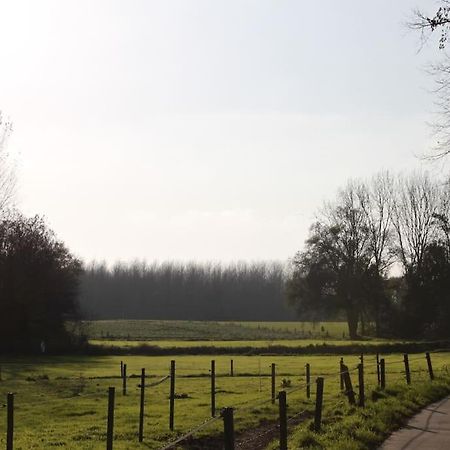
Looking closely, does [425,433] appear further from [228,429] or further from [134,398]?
[134,398]

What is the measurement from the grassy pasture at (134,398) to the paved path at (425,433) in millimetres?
2054

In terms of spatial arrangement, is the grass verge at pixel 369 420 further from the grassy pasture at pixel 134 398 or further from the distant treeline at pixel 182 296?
the distant treeline at pixel 182 296

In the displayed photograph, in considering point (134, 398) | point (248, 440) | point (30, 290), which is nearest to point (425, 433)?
point (248, 440)

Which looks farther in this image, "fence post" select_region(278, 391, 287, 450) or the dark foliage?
the dark foliage

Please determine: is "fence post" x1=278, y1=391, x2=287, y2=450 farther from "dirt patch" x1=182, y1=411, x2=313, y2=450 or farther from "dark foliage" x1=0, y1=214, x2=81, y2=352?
"dark foliage" x1=0, y1=214, x2=81, y2=352

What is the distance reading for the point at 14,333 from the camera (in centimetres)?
6812

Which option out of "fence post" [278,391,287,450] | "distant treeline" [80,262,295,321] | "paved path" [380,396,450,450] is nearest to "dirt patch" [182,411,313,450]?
"paved path" [380,396,450,450]

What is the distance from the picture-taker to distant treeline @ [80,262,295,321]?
169500mm

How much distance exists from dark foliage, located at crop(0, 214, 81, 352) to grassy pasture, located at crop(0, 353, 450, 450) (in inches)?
555

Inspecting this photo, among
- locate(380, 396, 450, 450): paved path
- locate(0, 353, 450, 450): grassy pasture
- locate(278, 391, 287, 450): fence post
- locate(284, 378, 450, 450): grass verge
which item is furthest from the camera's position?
locate(0, 353, 450, 450): grassy pasture

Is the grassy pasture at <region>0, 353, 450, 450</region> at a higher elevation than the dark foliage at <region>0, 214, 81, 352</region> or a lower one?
lower

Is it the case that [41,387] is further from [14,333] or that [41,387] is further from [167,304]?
[167,304]

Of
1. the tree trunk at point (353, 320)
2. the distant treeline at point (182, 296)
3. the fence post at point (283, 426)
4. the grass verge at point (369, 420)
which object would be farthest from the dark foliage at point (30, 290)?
the distant treeline at point (182, 296)

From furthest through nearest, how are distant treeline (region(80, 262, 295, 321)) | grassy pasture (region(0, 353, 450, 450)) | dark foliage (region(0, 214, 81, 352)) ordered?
1. distant treeline (region(80, 262, 295, 321))
2. dark foliage (region(0, 214, 81, 352))
3. grassy pasture (region(0, 353, 450, 450))
